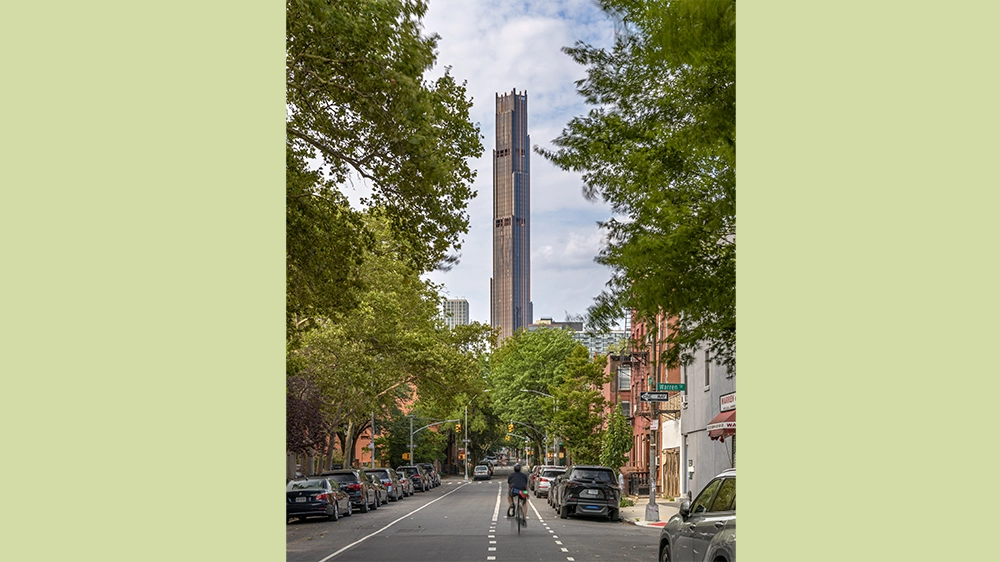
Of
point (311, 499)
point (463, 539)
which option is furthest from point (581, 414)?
point (463, 539)

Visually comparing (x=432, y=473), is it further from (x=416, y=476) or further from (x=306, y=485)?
(x=306, y=485)

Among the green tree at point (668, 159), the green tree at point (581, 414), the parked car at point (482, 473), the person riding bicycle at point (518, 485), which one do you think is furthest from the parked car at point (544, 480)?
the parked car at point (482, 473)

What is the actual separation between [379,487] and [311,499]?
13471 mm

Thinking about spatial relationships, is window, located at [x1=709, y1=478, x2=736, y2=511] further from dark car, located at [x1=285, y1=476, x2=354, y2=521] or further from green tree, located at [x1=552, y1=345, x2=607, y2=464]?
green tree, located at [x1=552, y1=345, x2=607, y2=464]

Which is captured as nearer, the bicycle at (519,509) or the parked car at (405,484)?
the bicycle at (519,509)

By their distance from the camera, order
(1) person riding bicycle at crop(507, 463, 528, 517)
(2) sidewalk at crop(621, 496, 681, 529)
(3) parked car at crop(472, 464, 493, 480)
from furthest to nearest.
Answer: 1. (3) parked car at crop(472, 464, 493, 480)
2. (2) sidewalk at crop(621, 496, 681, 529)
3. (1) person riding bicycle at crop(507, 463, 528, 517)

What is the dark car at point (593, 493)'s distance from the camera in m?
32.3

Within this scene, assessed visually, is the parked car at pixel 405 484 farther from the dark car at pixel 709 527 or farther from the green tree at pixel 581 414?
the dark car at pixel 709 527

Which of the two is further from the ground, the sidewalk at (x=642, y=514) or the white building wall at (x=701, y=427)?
the white building wall at (x=701, y=427)

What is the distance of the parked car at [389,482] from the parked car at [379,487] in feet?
3.48

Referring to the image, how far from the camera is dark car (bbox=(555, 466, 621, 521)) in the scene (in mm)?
32312

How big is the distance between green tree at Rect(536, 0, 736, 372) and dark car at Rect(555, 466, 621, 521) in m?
17.3

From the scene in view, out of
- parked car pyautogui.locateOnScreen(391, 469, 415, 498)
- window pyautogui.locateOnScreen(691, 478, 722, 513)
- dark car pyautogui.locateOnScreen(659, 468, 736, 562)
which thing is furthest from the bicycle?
parked car pyautogui.locateOnScreen(391, 469, 415, 498)

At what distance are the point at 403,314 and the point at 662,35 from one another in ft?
125
